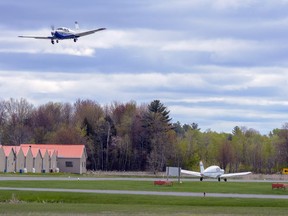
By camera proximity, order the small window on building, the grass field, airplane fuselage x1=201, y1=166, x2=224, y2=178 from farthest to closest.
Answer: the small window on building → airplane fuselage x1=201, y1=166, x2=224, y2=178 → the grass field

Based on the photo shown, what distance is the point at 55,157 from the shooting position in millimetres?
131000

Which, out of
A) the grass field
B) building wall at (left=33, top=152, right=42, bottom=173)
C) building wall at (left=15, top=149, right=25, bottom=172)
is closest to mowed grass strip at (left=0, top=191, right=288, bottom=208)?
the grass field

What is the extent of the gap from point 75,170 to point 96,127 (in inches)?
1002

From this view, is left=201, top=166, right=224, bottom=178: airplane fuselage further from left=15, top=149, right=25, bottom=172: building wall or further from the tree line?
the tree line

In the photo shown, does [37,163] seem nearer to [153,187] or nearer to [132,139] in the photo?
[132,139]

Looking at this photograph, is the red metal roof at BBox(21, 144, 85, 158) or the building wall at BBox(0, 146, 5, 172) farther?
the red metal roof at BBox(21, 144, 85, 158)

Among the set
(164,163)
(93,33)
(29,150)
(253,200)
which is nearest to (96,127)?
(164,163)

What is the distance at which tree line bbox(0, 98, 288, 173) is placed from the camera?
150 meters

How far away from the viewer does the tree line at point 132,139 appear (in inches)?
5891

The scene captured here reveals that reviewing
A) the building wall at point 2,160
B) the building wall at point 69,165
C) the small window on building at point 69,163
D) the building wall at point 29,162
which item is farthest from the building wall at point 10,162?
the small window on building at point 69,163

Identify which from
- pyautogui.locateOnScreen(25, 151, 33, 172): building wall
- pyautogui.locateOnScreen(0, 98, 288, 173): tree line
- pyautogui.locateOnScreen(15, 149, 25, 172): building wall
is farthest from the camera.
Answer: pyautogui.locateOnScreen(0, 98, 288, 173): tree line

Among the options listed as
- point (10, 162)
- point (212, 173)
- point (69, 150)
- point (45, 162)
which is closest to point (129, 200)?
point (212, 173)

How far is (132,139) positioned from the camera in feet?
506

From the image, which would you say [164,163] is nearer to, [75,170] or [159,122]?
[159,122]
